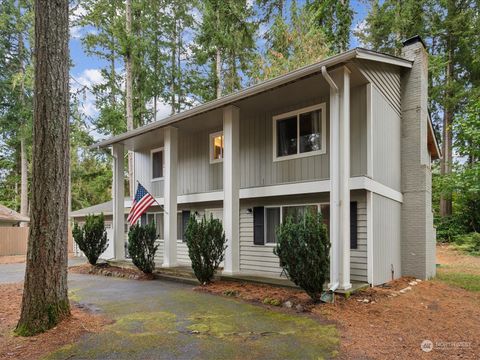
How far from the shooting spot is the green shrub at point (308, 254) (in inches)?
242

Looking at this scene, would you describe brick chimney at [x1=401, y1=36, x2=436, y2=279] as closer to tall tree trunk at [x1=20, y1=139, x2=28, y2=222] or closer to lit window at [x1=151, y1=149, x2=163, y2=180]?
lit window at [x1=151, y1=149, x2=163, y2=180]

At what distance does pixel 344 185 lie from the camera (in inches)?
272

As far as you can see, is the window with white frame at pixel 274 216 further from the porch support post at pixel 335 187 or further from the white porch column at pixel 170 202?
the white porch column at pixel 170 202

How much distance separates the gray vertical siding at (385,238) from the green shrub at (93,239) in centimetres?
890

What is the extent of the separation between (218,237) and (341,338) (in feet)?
14.3

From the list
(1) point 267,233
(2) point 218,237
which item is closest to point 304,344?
(2) point 218,237

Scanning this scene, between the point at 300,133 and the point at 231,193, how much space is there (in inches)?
94.7

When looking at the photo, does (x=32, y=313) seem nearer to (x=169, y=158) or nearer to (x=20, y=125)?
(x=169, y=158)

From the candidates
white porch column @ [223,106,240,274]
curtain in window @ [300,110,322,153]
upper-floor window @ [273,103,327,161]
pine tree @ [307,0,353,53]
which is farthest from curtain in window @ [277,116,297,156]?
pine tree @ [307,0,353,53]

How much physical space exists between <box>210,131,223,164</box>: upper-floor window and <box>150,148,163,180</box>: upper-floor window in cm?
260

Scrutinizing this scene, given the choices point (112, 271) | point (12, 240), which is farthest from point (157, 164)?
point (12, 240)

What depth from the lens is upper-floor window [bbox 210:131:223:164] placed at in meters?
11.1

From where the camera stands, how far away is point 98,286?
28.8 feet

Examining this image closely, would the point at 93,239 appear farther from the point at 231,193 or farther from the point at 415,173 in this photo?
the point at 415,173
